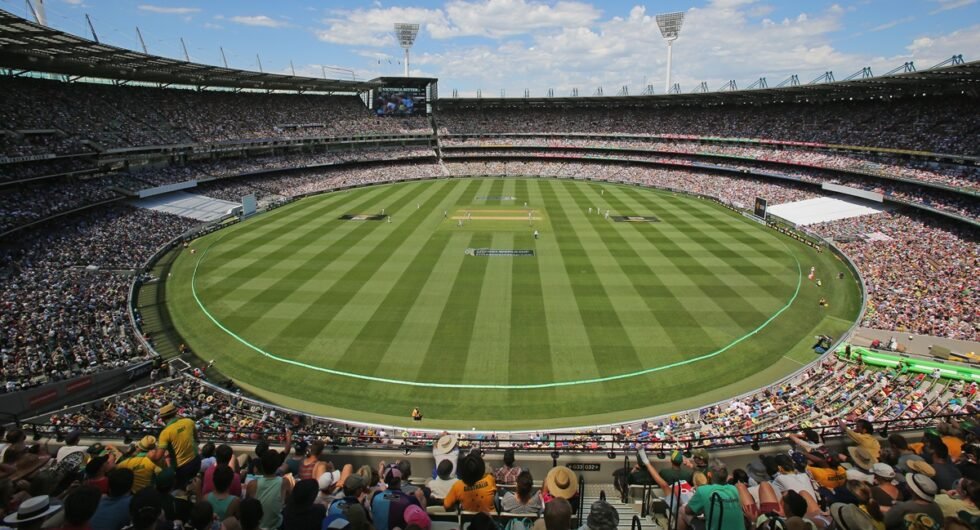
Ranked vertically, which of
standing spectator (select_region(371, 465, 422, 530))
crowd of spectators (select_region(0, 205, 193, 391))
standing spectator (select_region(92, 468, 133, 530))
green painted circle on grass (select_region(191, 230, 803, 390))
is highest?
standing spectator (select_region(92, 468, 133, 530))

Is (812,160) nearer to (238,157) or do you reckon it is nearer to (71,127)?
(238,157)

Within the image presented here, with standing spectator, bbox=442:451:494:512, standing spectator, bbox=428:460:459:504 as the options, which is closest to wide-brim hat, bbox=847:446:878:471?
standing spectator, bbox=442:451:494:512

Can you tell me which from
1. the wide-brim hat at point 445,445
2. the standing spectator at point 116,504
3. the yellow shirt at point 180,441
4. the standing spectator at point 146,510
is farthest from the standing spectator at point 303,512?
the wide-brim hat at point 445,445

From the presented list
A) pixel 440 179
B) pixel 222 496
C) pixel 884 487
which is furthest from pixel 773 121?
pixel 222 496

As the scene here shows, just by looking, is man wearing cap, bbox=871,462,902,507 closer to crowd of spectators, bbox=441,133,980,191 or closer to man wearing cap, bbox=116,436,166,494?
man wearing cap, bbox=116,436,166,494

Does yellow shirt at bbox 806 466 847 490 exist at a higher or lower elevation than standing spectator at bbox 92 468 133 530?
lower

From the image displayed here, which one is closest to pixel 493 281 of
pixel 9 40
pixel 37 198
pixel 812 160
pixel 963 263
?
pixel 963 263

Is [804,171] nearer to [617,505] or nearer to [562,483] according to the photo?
[617,505]
